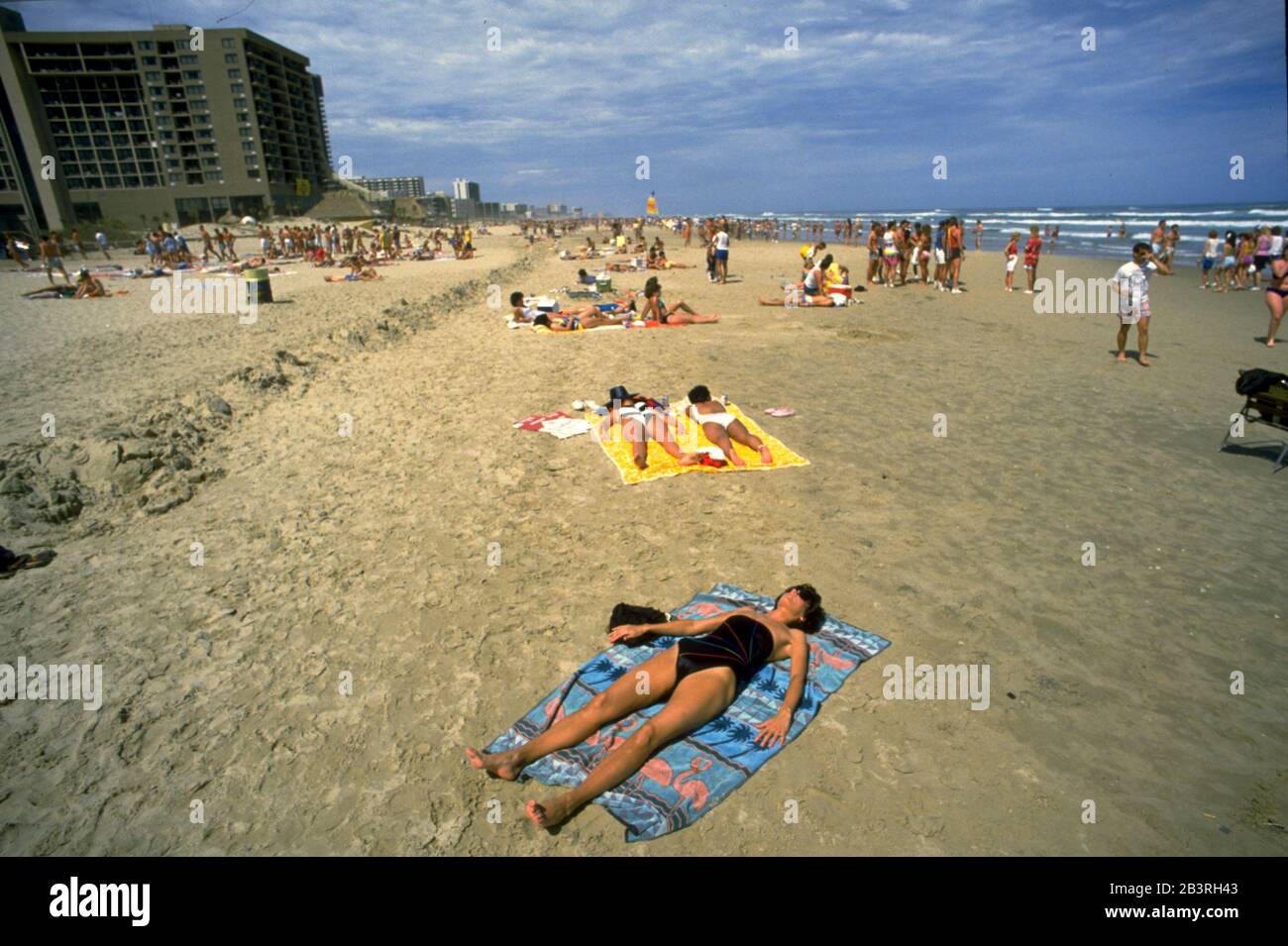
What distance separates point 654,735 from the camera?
3074mm

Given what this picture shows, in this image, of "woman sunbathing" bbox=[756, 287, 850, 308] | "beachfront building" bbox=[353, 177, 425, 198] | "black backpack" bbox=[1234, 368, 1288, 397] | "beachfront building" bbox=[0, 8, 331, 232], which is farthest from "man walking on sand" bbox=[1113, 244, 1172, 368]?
"beachfront building" bbox=[353, 177, 425, 198]

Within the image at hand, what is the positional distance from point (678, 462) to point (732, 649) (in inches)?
→ 134

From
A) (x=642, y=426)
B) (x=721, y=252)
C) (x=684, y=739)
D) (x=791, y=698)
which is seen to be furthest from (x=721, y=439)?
(x=721, y=252)

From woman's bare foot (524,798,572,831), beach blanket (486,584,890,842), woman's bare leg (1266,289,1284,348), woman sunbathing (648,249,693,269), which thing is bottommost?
beach blanket (486,584,890,842)

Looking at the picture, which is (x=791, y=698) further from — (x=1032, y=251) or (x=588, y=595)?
(x=1032, y=251)

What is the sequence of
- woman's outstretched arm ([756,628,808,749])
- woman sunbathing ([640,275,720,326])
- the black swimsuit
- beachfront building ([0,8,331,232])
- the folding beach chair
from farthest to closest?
Result: beachfront building ([0,8,331,232]) < woman sunbathing ([640,275,720,326]) < the folding beach chair < the black swimsuit < woman's outstretched arm ([756,628,808,749])

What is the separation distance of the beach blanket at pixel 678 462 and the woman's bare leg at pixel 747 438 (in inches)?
4.9

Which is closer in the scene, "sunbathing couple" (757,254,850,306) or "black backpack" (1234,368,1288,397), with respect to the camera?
"black backpack" (1234,368,1288,397)

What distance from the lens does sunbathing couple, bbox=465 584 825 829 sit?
2955mm

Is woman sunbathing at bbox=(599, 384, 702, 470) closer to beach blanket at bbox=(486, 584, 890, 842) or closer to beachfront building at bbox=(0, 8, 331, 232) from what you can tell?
beach blanket at bbox=(486, 584, 890, 842)

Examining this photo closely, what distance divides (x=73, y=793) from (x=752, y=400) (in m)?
7.87

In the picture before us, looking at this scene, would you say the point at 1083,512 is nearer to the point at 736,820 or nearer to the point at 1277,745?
the point at 1277,745

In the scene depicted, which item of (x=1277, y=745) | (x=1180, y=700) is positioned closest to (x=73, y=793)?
(x=1180, y=700)
